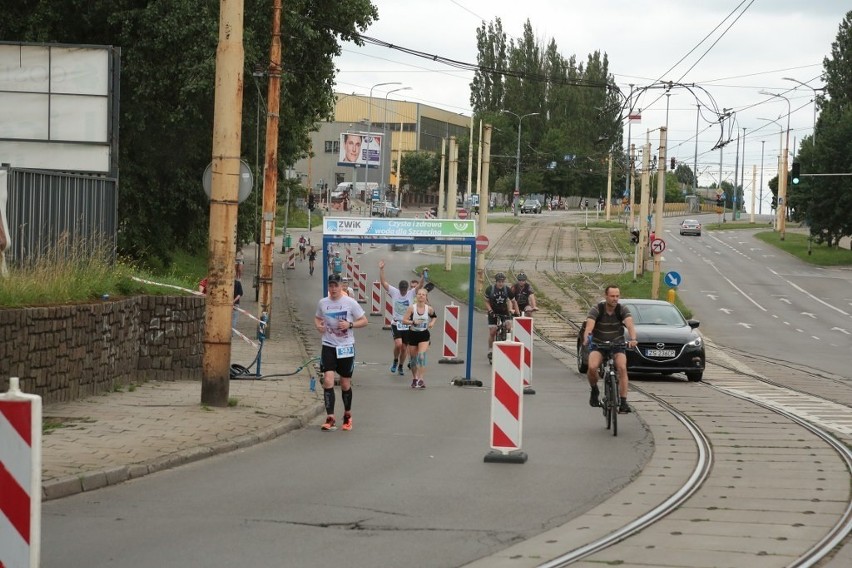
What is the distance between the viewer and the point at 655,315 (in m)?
25.1

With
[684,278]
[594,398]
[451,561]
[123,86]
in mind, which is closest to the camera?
[451,561]

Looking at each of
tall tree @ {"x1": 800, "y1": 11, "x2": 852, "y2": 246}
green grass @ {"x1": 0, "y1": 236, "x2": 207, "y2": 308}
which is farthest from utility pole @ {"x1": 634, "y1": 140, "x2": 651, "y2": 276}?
green grass @ {"x1": 0, "y1": 236, "x2": 207, "y2": 308}

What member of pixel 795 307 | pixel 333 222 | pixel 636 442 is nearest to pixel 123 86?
pixel 333 222

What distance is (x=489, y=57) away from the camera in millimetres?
139375

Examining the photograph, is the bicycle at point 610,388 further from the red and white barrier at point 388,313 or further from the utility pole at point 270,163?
the red and white barrier at point 388,313

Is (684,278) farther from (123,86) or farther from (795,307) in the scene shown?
(123,86)

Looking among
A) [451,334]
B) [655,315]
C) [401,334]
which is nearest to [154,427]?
[401,334]

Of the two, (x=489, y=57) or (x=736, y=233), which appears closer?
(x=736, y=233)

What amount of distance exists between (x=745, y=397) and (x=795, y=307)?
125 feet

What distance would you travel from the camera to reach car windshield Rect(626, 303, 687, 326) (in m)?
24.8

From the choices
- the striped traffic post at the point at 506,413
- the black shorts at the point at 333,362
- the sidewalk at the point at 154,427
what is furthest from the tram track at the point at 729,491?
the sidewalk at the point at 154,427

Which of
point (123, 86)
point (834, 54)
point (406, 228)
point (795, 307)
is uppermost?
point (834, 54)

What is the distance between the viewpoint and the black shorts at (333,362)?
14328mm

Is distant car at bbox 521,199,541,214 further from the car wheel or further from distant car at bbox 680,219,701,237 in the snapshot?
the car wheel
